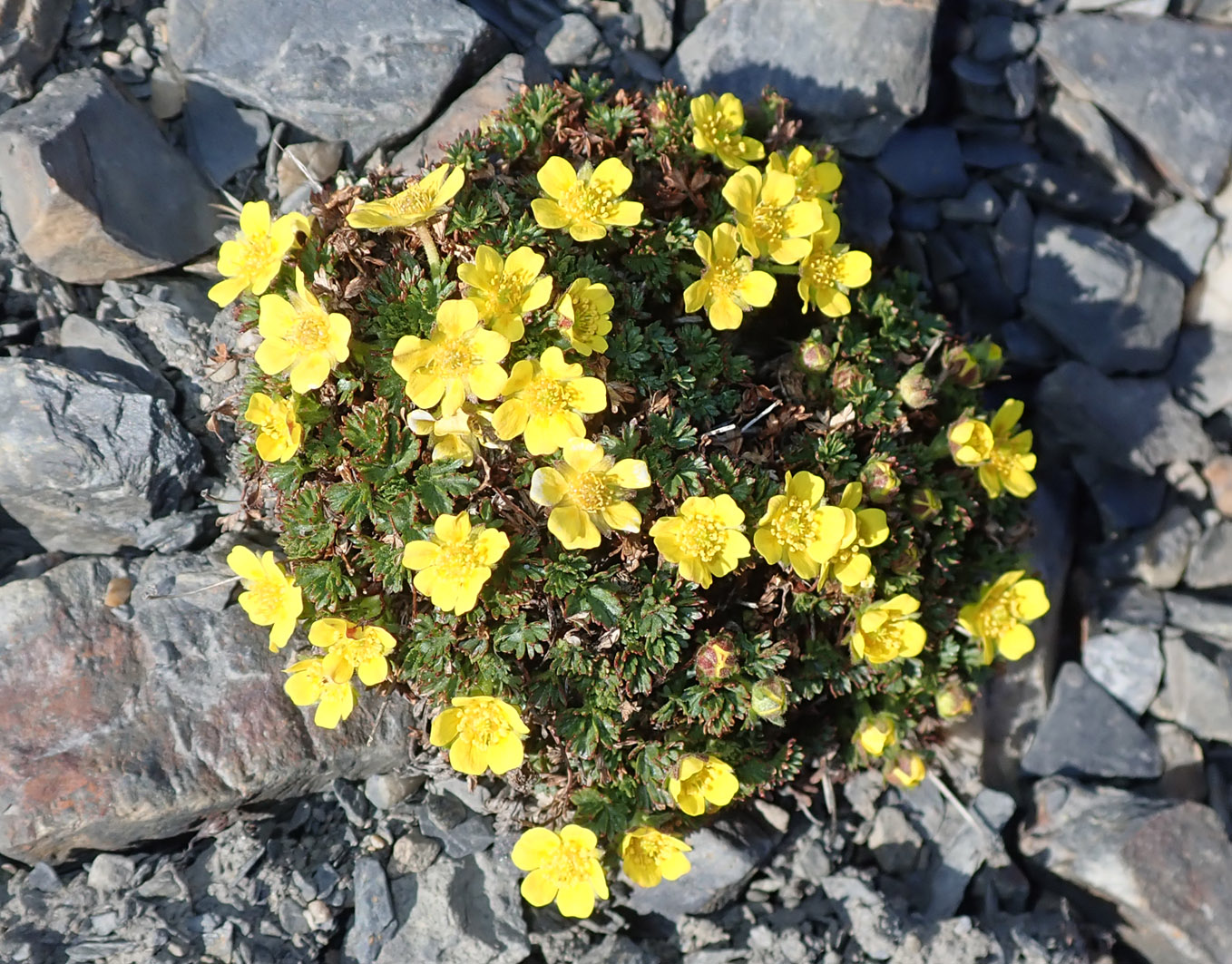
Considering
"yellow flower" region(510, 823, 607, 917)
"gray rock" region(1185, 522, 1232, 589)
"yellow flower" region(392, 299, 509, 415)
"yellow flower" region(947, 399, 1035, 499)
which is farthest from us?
"gray rock" region(1185, 522, 1232, 589)

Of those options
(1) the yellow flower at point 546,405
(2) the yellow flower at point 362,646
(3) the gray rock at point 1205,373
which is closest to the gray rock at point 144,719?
(2) the yellow flower at point 362,646

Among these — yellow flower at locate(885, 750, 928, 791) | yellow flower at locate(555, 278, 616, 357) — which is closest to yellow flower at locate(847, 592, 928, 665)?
yellow flower at locate(885, 750, 928, 791)

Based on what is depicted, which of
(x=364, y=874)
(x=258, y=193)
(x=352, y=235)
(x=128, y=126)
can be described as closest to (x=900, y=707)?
(x=364, y=874)

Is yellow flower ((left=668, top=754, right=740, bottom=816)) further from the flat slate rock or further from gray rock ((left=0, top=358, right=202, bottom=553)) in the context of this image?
the flat slate rock

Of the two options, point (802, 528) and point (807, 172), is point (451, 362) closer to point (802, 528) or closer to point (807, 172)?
point (802, 528)

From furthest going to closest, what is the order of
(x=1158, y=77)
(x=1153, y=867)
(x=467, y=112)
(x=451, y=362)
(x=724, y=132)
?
(x=1158, y=77)
(x=467, y=112)
(x=1153, y=867)
(x=724, y=132)
(x=451, y=362)

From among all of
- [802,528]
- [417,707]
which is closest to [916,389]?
[802,528]

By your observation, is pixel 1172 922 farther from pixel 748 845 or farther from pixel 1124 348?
pixel 1124 348
